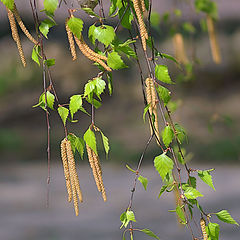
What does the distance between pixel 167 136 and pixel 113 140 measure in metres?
5.76

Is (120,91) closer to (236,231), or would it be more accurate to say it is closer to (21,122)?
(21,122)

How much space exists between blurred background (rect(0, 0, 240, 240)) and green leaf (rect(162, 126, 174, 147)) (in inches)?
102

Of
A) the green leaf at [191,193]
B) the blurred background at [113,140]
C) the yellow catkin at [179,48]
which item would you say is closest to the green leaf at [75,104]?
the green leaf at [191,193]

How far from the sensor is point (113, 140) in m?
6.73

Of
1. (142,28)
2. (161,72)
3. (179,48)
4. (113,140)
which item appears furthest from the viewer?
(113,140)

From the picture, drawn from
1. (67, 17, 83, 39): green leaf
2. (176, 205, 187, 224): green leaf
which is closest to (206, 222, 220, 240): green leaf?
(176, 205, 187, 224): green leaf

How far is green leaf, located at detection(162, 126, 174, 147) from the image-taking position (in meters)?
0.97

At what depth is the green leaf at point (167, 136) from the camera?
0.97m

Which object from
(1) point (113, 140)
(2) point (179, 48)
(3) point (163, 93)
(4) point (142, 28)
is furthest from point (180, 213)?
(1) point (113, 140)

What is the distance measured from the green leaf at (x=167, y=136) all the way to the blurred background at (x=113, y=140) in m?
2.59

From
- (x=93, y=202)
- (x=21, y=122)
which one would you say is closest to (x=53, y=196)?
(x=93, y=202)

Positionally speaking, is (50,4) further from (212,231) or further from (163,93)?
(212,231)

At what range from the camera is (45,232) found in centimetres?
383

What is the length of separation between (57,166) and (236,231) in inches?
112
